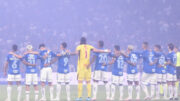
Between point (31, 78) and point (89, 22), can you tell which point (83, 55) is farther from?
point (89, 22)

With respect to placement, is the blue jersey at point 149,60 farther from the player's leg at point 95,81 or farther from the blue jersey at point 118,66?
the player's leg at point 95,81

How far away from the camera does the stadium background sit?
29.5 meters

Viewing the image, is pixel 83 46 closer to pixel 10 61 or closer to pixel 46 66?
pixel 46 66

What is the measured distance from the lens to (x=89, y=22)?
3178 cm

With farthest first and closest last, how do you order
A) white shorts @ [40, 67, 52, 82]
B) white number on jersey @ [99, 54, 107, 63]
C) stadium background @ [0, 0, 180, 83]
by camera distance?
stadium background @ [0, 0, 180, 83]
white number on jersey @ [99, 54, 107, 63]
white shorts @ [40, 67, 52, 82]

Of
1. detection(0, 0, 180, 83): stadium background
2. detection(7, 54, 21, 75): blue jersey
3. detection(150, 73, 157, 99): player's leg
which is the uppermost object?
detection(0, 0, 180, 83): stadium background

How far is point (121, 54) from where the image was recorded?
39.5 feet

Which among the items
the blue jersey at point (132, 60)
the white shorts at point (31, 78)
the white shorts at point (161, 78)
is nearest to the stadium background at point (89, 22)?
the white shorts at point (161, 78)

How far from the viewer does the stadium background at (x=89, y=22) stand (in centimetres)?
2953

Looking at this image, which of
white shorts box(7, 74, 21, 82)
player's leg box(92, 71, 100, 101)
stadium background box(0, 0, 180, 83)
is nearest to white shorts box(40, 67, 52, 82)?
white shorts box(7, 74, 21, 82)

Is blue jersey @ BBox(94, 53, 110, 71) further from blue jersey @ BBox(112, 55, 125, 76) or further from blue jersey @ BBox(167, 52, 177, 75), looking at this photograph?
blue jersey @ BBox(167, 52, 177, 75)

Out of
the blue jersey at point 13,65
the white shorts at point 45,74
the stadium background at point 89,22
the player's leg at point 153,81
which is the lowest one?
the player's leg at point 153,81

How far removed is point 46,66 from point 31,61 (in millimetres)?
575

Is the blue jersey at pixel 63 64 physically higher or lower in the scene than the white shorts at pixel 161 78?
higher
